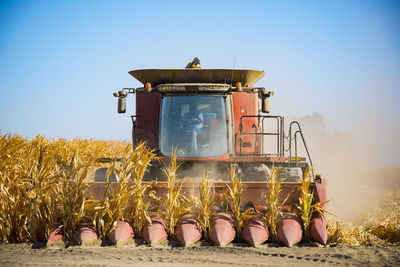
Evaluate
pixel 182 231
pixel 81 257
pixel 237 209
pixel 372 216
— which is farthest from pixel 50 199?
pixel 372 216

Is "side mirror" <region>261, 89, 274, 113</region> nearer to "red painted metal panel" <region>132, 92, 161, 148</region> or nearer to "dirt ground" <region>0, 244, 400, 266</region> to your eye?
"red painted metal panel" <region>132, 92, 161, 148</region>

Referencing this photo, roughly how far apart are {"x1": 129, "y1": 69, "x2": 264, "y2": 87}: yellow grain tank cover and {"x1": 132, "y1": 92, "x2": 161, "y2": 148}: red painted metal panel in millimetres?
314

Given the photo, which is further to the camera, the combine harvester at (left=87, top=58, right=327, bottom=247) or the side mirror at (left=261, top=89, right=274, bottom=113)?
the side mirror at (left=261, top=89, right=274, bottom=113)

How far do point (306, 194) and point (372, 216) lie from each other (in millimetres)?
5330

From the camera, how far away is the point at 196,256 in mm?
4758

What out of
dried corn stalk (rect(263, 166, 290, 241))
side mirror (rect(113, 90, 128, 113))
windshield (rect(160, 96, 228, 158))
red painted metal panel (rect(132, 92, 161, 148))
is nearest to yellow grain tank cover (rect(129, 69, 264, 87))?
red painted metal panel (rect(132, 92, 161, 148))

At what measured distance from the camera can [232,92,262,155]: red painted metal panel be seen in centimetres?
777

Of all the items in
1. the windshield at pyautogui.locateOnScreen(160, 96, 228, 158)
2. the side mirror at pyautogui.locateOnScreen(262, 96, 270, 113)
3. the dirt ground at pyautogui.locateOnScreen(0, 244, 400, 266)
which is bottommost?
the dirt ground at pyautogui.locateOnScreen(0, 244, 400, 266)

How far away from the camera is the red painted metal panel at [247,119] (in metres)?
7.77

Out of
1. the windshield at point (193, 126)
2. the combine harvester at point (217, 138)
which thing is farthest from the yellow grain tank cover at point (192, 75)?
the windshield at point (193, 126)

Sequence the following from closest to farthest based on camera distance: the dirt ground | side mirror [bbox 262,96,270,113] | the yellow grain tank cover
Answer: the dirt ground < side mirror [bbox 262,96,270,113] < the yellow grain tank cover

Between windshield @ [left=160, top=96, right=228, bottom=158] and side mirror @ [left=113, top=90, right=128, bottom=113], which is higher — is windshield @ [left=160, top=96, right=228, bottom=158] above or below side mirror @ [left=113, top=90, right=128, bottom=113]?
below

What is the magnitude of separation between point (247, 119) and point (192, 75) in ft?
4.38

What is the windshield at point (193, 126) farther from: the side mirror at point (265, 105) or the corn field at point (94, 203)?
the corn field at point (94, 203)
